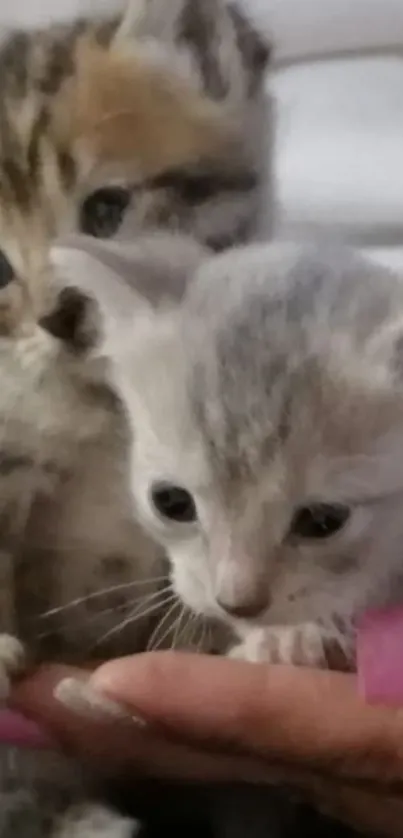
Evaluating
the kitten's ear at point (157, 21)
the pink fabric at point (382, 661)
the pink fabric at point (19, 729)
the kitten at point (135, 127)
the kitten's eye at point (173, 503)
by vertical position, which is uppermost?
the kitten's ear at point (157, 21)

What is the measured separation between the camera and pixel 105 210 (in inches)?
32.8

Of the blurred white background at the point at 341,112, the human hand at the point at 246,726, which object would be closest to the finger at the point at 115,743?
the human hand at the point at 246,726

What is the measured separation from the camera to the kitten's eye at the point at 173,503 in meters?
0.67

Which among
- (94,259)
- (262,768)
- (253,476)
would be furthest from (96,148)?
(262,768)

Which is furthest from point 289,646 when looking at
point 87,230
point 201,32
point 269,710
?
point 201,32

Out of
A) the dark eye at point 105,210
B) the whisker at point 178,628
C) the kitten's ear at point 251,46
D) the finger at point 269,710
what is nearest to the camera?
the finger at point 269,710

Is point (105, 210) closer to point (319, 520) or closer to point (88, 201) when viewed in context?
point (88, 201)

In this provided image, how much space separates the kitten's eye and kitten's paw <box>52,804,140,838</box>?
0.18 metres

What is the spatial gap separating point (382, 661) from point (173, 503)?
15cm

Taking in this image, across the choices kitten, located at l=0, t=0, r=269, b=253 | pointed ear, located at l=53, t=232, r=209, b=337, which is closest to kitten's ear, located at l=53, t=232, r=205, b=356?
pointed ear, located at l=53, t=232, r=209, b=337

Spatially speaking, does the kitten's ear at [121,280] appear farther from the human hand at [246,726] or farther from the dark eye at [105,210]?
the human hand at [246,726]

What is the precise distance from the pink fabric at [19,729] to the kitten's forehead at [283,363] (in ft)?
0.64

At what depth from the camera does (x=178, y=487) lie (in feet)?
2.21

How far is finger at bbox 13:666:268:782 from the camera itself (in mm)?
655
